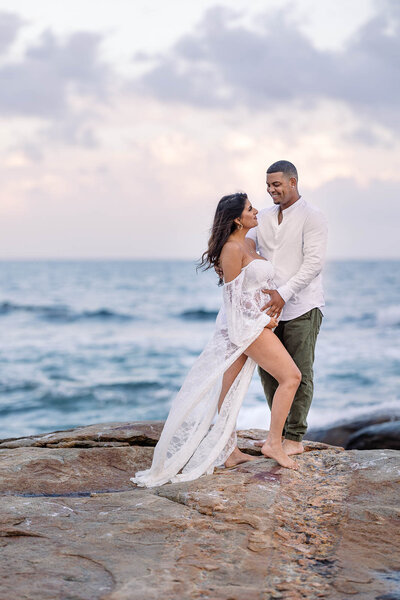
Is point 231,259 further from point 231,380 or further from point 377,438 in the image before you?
point 377,438

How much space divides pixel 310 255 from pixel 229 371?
43.0 inches

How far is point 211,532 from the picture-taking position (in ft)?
12.3

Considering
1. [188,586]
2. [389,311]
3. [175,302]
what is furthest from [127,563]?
[175,302]

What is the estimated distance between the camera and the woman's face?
4.92 m

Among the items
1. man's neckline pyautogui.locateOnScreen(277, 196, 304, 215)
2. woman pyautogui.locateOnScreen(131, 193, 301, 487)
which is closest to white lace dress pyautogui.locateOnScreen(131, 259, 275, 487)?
woman pyautogui.locateOnScreen(131, 193, 301, 487)

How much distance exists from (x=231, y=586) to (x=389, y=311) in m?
34.7

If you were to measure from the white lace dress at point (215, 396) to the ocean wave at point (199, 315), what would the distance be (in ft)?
97.8

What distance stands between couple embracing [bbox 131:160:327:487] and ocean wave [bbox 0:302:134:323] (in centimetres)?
2877

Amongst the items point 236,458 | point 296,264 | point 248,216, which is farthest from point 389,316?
point 248,216

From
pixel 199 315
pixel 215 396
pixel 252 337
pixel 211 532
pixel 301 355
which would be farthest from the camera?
pixel 199 315

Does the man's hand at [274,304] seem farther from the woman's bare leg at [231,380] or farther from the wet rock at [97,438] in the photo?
the wet rock at [97,438]

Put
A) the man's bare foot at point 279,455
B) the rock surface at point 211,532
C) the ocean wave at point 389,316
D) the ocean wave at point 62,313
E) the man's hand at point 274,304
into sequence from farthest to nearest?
the ocean wave at point 62,313 < the ocean wave at point 389,316 < the man's hand at point 274,304 < the man's bare foot at point 279,455 < the rock surface at point 211,532

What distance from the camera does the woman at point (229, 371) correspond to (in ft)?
16.1

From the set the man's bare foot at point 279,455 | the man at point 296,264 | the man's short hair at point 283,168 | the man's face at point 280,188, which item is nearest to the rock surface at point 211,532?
the man's bare foot at point 279,455
